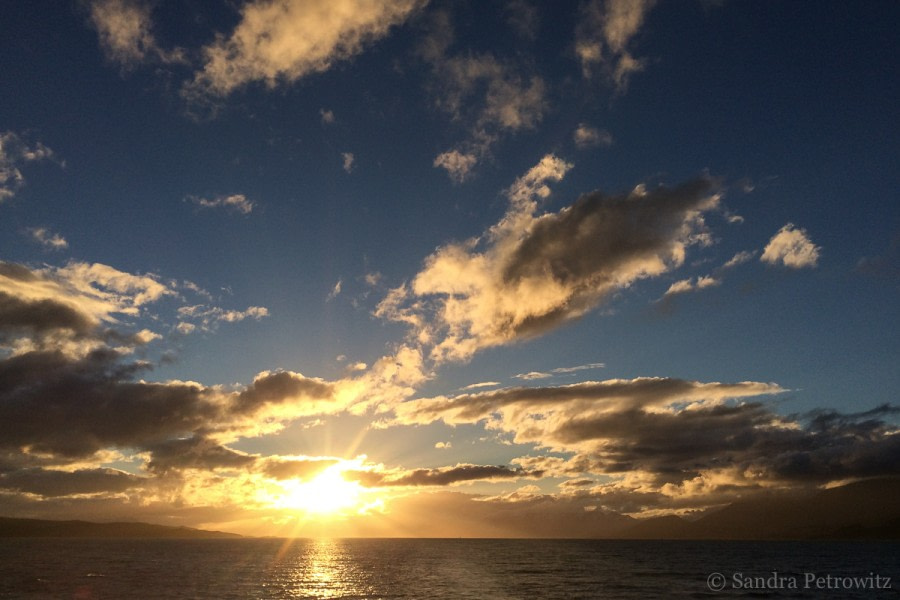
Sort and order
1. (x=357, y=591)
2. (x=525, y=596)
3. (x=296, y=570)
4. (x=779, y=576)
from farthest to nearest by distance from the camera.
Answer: (x=296, y=570) → (x=779, y=576) → (x=357, y=591) → (x=525, y=596)

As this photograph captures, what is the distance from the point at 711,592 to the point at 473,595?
4712 cm

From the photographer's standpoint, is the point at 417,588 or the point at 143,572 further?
the point at 143,572

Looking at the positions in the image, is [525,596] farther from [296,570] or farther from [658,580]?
[296,570]

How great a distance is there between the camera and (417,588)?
118 metres

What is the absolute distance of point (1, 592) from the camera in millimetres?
101625

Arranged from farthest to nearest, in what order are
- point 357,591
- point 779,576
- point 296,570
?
point 296,570
point 779,576
point 357,591

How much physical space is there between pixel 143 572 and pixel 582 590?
12141cm

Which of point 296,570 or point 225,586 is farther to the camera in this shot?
point 296,570

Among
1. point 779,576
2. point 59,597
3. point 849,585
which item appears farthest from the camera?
point 779,576

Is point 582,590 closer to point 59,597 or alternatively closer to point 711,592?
point 711,592

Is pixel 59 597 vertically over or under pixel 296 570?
over

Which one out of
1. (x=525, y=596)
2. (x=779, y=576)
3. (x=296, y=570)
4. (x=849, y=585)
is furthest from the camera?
(x=296, y=570)

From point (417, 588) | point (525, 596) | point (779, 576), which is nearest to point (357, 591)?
point (417, 588)

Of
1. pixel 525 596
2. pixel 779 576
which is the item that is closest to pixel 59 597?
pixel 525 596
